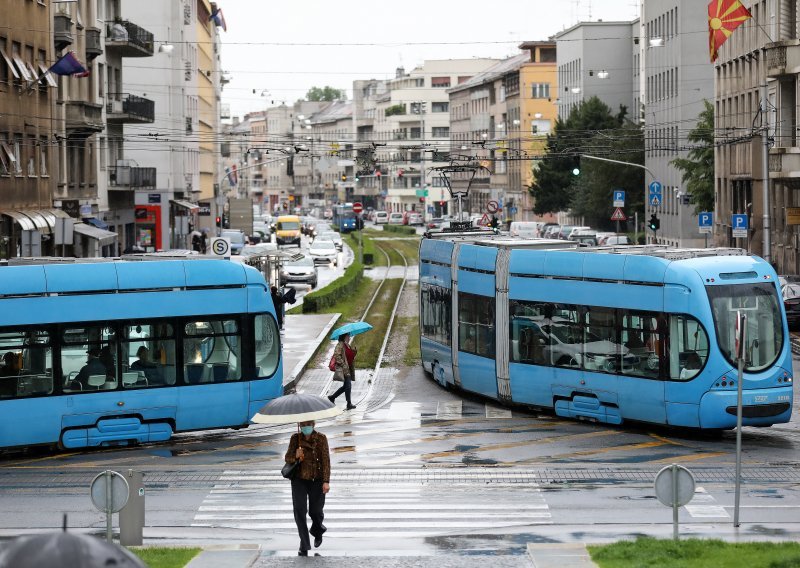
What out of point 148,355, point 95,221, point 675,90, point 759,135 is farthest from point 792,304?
point 675,90

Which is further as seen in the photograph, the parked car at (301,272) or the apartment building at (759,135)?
the parked car at (301,272)

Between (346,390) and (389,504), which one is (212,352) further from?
(389,504)

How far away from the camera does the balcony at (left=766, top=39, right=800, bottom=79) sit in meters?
58.1

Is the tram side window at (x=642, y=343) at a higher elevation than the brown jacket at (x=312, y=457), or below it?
higher

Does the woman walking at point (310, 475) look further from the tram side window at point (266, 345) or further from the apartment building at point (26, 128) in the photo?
the apartment building at point (26, 128)

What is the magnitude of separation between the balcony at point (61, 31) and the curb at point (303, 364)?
1407cm

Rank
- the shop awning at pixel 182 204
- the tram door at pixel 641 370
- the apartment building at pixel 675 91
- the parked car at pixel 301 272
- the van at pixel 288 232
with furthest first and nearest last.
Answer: the van at pixel 288 232, the apartment building at pixel 675 91, the shop awning at pixel 182 204, the parked car at pixel 301 272, the tram door at pixel 641 370

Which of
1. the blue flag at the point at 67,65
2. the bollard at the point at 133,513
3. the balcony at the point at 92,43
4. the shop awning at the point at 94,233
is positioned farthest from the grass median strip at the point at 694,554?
the balcony at the point at 92,43

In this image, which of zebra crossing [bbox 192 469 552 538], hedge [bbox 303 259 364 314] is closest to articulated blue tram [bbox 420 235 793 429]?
zebra crossing [bbox 192 469 552 538]

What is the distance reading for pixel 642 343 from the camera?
24.4 meters

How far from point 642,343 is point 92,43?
4002 centimetres

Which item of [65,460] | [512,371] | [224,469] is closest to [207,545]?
[224,469]

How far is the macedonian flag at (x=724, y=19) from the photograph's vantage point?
51.8 m

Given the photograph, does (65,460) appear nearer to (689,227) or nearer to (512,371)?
(512,371)
